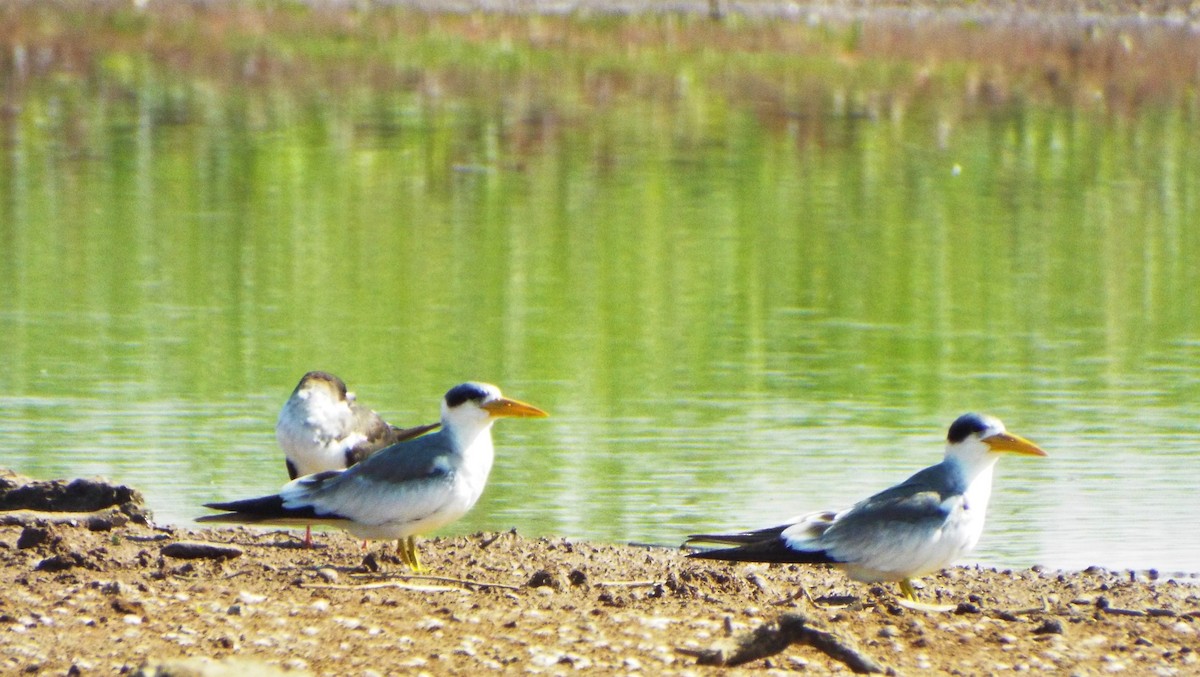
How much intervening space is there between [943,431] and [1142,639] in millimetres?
3832

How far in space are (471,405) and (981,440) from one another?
5.87 ft

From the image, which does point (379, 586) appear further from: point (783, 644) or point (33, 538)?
point (783, 644)

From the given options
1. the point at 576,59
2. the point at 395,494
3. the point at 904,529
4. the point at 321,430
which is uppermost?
the point at 576,59

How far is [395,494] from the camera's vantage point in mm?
7293

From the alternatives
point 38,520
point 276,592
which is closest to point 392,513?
point 276,592

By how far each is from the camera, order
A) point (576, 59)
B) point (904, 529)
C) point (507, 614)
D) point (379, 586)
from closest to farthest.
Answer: point (507, 614)
point (379, 586)
point (904, 529)
point (576, 59)

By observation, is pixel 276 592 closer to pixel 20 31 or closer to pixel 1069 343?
pixel 1069 343

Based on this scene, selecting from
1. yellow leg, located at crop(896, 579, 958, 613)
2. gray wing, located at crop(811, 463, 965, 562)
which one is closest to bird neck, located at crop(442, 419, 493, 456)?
gray wing, located at crop(811, 463, 965, 562)

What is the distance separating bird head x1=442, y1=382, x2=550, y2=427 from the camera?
25.0ft

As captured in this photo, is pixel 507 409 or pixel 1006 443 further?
pixel 507 409

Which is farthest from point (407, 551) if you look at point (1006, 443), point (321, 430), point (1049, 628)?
point (1049, 628)

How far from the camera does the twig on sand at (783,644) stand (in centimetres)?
591

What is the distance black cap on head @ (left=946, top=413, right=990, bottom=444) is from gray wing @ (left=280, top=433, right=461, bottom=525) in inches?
67.5

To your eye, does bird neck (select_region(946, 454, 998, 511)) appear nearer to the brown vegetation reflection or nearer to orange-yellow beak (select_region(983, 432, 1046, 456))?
orange-yellow beak (select_region(983, 432, 1046, 456))
